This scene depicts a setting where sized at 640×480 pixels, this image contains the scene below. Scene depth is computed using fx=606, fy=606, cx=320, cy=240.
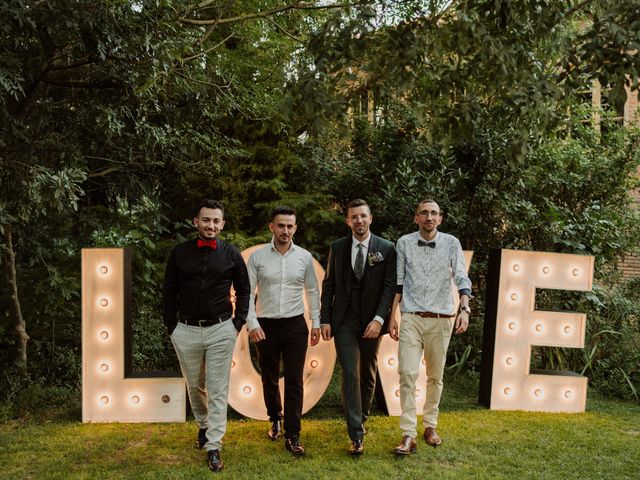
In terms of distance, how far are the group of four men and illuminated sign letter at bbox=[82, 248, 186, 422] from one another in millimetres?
1050

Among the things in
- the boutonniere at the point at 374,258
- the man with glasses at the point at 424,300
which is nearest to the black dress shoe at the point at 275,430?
the man with glasses at the point at 424,300

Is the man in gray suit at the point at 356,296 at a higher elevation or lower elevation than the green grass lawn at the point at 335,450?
higher

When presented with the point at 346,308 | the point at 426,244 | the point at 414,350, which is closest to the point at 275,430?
the point at 346,308

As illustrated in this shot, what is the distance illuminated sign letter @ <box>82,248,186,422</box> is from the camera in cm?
611

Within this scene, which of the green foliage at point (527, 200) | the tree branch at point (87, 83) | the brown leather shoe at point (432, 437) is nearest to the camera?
the brown leather shoe at point (432, 437)

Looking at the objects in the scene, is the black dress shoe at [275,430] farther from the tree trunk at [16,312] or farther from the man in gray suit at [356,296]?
the tree trunk at [16,312]

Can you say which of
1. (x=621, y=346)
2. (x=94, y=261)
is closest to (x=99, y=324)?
(x=94, y=261)

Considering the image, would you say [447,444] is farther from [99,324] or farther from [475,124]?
[99,324]

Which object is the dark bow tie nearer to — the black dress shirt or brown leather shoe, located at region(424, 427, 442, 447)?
the black dress shirt

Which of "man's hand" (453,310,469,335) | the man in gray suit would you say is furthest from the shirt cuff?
"man's hand" (453,310,469,335)

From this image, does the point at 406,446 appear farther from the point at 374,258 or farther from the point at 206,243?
the point at 206,243

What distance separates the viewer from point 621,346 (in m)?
8.61

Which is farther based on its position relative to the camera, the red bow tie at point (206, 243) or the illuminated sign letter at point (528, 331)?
the illuminated sign letter at point (528, 331)

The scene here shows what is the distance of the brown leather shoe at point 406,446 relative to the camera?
5.12 metres
